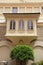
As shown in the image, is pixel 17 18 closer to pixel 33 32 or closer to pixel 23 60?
pixel 33 32

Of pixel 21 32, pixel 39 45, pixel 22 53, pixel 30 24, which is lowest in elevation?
pixel 22 53

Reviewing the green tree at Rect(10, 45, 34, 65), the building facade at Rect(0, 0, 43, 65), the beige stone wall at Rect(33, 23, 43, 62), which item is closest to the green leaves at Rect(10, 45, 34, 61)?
the green tree at Rect(10, 45, 34, 65)

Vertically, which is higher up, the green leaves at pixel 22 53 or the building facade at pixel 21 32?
the building facade at pixel 21 32

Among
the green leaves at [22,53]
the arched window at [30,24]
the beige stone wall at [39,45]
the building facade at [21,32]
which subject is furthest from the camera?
the beige stone wall at [39,45]

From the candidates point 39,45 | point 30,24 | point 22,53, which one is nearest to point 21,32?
point 30,24

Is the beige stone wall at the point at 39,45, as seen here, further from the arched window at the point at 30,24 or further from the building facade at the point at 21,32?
the arched window at the point at 30,24

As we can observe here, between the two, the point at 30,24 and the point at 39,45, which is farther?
the point at 39,45

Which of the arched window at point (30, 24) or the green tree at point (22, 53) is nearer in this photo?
the green tree at point (22, 53)

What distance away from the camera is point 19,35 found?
24625 millimetres

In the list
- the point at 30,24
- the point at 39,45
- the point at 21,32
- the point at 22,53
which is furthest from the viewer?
the point at 39,45

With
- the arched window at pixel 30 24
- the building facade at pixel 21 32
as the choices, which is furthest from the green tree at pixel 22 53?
the arched window at pixel 30 24

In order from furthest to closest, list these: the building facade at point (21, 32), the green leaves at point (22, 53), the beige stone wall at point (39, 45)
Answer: the beige stone wall at point (39, 45) < the building facade at point (21, 32) < the green leaves at point (22, 53)

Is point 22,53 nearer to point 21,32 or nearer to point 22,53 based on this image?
point 22,53

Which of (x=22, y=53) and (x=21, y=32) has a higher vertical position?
(x=21, y=32)
